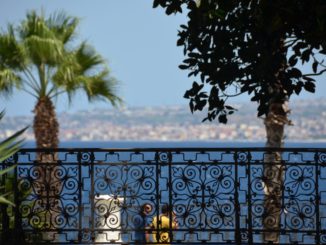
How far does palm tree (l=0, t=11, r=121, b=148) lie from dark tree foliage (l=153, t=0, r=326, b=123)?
11.5 meters

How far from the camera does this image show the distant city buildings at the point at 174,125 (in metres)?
159

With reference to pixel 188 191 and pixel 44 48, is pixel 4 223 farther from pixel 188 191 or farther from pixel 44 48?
pixel 44 48

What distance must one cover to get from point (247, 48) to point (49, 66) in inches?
508

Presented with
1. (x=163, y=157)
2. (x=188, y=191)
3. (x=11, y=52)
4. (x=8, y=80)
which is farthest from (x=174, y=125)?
(x=163, y=157)

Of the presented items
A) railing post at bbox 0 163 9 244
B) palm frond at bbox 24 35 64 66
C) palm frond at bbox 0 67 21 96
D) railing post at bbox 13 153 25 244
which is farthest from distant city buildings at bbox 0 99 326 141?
railing post at bbox 0 163 9 244

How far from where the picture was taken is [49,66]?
2175cm

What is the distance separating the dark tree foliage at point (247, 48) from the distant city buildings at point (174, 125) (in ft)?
463

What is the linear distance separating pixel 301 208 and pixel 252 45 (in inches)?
90.7

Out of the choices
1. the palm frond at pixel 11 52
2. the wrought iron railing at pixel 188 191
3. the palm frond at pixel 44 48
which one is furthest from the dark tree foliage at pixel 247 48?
the palm frond at pixel 11 52

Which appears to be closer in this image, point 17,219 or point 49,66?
point 17,219

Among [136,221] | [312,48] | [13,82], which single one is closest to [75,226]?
[136,221]

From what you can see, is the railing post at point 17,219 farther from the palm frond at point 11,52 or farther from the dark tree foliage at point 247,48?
the palm frond at point 11,52

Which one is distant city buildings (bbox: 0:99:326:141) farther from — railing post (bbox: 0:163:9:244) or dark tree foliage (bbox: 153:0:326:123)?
dark tree foliage (bbox: 153:0:326:123)

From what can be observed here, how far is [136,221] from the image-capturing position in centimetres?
1108
